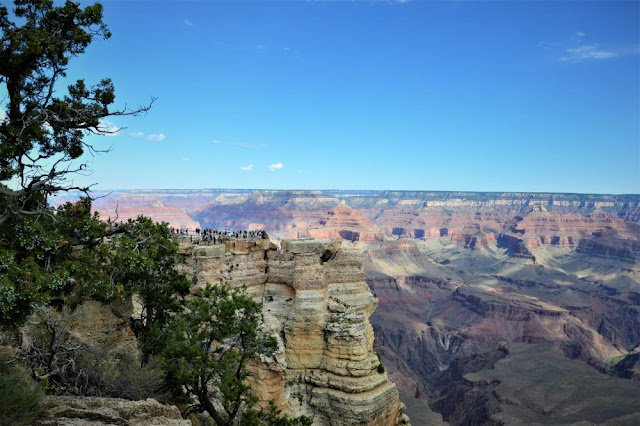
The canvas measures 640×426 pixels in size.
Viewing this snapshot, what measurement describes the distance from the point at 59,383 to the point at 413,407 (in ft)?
199

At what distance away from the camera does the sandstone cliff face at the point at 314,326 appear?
85.0ft

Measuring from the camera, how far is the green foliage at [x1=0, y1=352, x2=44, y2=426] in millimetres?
10031

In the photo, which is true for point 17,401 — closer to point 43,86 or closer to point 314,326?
point 43,86

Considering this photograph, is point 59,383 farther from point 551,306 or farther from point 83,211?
point 551,306

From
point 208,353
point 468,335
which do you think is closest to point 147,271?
point 208,353

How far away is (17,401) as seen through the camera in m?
10.4

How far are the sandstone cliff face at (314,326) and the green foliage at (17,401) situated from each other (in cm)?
1447

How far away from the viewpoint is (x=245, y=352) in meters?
18.9

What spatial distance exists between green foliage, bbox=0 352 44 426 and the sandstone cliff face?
47.5 feet

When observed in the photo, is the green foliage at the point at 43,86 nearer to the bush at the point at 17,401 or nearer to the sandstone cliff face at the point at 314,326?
the bush at the point at 17,401

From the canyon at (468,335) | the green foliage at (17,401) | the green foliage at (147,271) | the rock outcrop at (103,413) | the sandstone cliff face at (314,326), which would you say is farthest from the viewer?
the canyon at (468,335)

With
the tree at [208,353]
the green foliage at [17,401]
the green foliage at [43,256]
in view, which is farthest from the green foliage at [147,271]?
the green foliage at [17,401]

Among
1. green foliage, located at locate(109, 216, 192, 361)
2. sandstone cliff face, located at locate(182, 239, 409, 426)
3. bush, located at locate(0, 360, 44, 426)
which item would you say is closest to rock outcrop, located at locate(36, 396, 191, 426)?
bush, located at locate(0, 360, 44, 426)

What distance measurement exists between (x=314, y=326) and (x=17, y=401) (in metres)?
18.6
